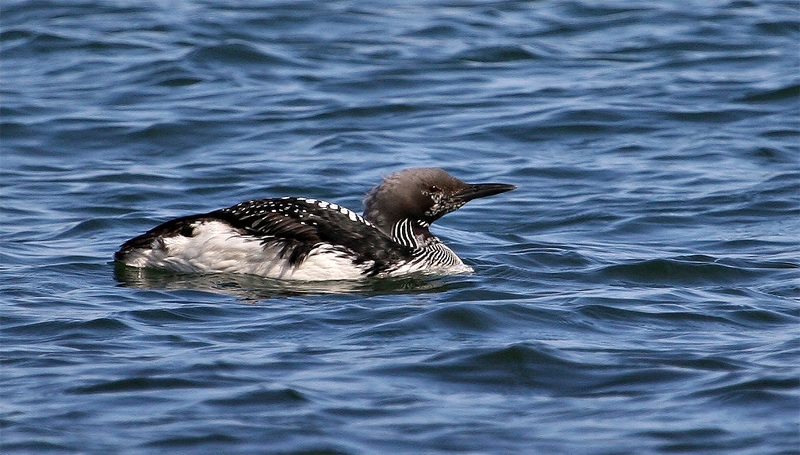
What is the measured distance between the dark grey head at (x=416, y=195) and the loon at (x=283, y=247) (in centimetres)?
15

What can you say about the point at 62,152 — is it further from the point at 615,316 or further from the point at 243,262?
the point at 615,316

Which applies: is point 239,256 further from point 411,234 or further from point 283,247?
point 411,234

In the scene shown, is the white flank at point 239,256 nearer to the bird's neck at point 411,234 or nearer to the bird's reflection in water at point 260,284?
the bird's reflection in water at point 260,284

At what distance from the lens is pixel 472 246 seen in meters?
9.22

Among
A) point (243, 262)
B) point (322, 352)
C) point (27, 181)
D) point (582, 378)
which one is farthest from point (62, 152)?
point (582, 378)

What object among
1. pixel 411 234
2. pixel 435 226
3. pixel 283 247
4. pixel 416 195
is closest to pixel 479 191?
pixel 416 195

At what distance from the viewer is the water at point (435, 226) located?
5715mm

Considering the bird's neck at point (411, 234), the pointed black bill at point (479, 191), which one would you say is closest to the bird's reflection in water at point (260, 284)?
the bird's neck at point (411, 234)

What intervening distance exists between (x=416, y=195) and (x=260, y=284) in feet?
3.59

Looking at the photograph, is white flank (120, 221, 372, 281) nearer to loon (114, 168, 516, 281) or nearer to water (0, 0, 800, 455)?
loon (114, 168, 516, 281)

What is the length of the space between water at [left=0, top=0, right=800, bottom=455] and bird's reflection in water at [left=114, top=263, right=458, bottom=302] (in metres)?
0.03

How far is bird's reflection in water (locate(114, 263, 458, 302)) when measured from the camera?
7914 millimetres

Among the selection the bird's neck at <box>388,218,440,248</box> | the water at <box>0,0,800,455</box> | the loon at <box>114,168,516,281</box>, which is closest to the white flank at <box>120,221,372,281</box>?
the loon at <box>114,168,516,281</box>

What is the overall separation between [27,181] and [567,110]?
4.61m
